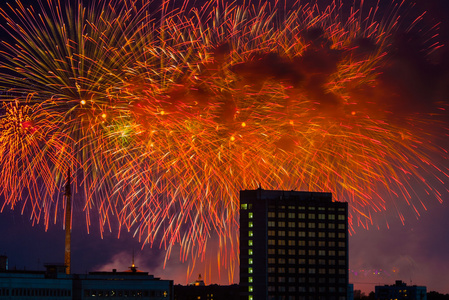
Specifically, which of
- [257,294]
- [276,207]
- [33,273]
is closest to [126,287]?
[33,273]

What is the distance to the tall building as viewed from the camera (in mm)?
170500

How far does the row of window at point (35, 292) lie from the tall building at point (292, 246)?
138ft

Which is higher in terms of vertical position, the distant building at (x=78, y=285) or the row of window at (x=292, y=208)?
the row of window at (x=292, y=208)

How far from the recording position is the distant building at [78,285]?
135125mm

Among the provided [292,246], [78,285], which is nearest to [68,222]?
[78,285]

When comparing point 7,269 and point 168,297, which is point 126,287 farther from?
point 7,269

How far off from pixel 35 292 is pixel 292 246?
62.2 metres

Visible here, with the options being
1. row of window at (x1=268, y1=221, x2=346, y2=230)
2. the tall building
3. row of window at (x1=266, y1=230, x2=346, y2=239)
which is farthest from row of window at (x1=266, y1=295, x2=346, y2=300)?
row of window at (x1=268, y1=221, x2=346, y2=230)

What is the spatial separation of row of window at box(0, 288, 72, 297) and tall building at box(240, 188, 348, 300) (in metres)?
42.0

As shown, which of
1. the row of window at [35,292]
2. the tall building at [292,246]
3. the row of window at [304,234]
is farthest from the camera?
the row of window at [304,234]

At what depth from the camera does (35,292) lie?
137m

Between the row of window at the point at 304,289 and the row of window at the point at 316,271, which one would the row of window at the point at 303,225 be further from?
the row of window at the point at 304,289

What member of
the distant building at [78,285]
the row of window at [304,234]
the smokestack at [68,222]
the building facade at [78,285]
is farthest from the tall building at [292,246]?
the smokestack at [68,222]

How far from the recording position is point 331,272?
178 metres
